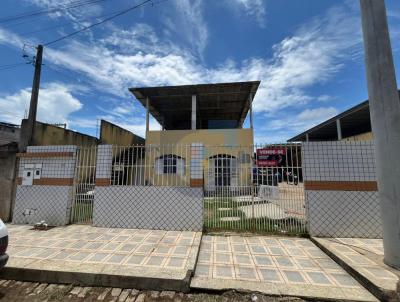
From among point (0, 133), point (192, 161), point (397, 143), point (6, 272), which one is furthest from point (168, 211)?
point (0, 133)

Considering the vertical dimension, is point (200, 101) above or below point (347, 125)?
above

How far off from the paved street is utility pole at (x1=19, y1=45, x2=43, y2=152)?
5.11m

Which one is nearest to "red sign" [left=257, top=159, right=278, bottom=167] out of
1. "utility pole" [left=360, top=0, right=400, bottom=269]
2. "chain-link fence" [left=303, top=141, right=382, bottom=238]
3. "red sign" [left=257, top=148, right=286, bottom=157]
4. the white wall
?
"red sign" [left=257, top=148, right=286, bottom=157]

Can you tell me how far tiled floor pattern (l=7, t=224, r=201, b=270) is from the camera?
339 cm

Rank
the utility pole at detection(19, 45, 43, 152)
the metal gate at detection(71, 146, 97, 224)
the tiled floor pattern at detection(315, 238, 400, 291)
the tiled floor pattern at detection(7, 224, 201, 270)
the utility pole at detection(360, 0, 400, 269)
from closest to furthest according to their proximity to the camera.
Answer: the tiled floor pattern at detection(315, 238, 400, 291) → the utility pole at detection(360, 0, 400, 269) → the tiled floor pattern at detection(7, 224, 201, 270) → the metal gate at detection(71, 146, 97, 224) → the utility pole at detection(19, 45, 43, 152)

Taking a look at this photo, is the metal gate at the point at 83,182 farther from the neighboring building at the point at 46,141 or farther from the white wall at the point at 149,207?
the white wall at the point at 149,207

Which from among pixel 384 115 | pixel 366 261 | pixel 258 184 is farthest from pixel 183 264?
pixel 384 115

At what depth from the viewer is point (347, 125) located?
686 inches

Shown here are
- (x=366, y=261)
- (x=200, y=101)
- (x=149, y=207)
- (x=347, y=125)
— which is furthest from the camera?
(x=347, y=125)

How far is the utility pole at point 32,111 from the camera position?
6.66m

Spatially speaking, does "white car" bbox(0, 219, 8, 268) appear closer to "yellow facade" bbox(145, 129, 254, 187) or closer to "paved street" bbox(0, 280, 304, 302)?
"paved street" bbox(0, 280, 304, 302)

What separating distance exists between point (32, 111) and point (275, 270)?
859cm

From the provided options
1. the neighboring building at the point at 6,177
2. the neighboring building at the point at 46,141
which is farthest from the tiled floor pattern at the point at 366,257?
the neighboring building at the point at 6,177

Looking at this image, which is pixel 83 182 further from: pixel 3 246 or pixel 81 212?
pixel 3 246
